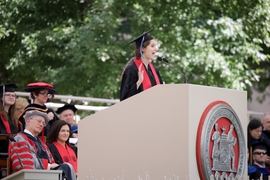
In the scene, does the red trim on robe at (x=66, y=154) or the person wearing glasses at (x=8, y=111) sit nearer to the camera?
the red trim on robe at (x=66, y=154)

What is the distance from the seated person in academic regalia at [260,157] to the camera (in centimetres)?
988

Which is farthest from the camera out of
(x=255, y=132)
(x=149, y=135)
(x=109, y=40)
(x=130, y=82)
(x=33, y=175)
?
(x=109, y=40)

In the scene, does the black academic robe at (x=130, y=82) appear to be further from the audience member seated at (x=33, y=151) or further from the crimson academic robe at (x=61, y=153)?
the crimson academic robe at (x=61, y=153)

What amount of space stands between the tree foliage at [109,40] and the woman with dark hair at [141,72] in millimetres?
6091

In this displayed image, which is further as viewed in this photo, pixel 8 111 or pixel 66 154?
pixel 8 111

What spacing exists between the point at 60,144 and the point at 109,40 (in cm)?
601

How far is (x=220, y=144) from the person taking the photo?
255 inches

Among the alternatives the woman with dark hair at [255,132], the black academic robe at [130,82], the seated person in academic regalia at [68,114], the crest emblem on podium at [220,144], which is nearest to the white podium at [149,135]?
the crest emblem on podium at [220,144]

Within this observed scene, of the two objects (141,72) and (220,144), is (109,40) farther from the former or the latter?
(220,144)

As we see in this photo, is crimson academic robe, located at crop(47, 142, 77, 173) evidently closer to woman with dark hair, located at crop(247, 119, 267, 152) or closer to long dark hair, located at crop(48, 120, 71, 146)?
long dark hair, located at crop(48, 120, 71, 146)

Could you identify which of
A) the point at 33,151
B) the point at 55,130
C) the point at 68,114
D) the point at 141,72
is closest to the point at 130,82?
the point at 141,72

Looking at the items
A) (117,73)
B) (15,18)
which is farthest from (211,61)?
(15,18)

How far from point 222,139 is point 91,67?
7.93m

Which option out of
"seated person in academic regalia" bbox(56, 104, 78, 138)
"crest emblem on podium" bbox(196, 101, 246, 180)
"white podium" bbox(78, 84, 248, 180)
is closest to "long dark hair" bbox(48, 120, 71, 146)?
"seated person in academic regalia" bbox(56, 104, 78, 138)
